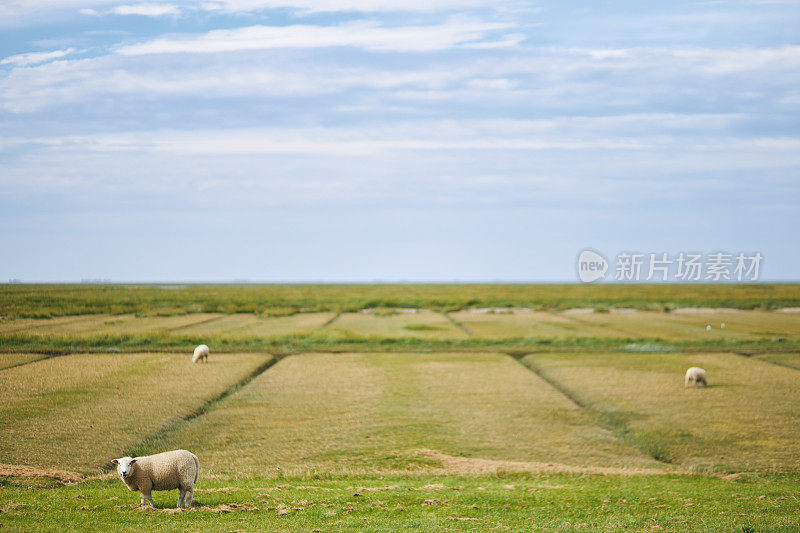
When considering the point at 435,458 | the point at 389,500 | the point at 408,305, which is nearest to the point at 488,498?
the point at 389,500

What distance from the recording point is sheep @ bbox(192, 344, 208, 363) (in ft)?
98.9

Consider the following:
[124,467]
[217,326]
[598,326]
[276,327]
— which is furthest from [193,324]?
[124,467]

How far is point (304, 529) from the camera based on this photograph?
9.84 metres

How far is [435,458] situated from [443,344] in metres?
24.3

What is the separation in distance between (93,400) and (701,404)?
2125 centimetres

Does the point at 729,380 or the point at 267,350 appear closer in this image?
the point at 729,380

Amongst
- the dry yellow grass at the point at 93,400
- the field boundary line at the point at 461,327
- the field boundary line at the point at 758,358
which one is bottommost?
the dry yellow grass at the point at 93,400

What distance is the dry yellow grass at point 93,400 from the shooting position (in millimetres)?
15508

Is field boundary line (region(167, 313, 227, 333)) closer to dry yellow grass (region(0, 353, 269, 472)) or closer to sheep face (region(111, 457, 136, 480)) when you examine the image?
dry yellow grass (region(0, 353, 269, 472))

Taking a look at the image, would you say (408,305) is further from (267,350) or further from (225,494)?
(225,494)

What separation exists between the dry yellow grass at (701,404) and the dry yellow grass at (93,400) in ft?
48.2

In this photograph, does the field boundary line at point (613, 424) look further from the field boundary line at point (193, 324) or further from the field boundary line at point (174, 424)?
the field boundary line at point (193, 324)

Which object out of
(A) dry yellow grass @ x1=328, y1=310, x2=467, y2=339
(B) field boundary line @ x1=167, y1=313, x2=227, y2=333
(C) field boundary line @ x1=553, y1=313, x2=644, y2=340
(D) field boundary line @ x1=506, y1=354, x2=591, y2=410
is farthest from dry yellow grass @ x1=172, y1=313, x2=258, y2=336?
(C) field boundary line @ x1=553, y1=313, x2=644, y2=340

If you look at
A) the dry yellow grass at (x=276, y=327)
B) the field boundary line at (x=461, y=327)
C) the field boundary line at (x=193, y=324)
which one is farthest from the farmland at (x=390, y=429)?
the field boundary line at (x=461, y=327)
